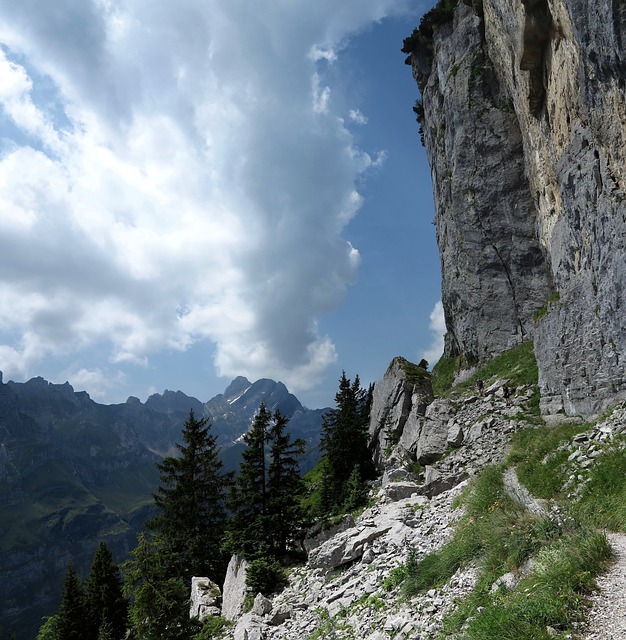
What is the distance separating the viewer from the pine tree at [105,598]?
38500mm

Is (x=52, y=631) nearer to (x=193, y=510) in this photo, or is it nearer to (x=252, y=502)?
(x=193, y=510)

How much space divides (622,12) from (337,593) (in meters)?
25.1

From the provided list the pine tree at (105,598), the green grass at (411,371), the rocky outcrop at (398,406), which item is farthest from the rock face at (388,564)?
the pine tree at (105,598)

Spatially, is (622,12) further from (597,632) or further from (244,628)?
(244,628)

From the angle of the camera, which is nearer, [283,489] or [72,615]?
[283,489]

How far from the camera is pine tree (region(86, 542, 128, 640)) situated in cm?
3850

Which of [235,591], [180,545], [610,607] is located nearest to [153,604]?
[235,591]

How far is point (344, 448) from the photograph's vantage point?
42.8 metres

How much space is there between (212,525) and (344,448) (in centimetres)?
1416

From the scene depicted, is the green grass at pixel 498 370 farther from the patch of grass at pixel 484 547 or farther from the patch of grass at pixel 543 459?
the patch of grass at pixel 484 547

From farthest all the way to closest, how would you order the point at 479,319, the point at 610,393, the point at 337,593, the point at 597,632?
the point at 479,319 < the point at 610,393 < the point at 337,593 < the point at 597,632

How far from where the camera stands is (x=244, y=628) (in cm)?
1634

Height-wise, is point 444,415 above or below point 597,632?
above

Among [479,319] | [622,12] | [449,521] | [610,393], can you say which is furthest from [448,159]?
[449,521]
